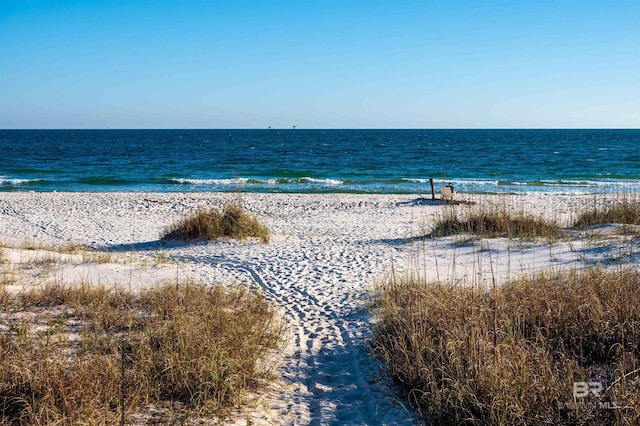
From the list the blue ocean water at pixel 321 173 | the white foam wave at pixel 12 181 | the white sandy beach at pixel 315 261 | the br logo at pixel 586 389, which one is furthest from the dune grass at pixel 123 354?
the white foam wave at pixel 12 181

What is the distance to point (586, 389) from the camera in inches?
Result: 160

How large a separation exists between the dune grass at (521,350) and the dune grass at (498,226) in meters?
5.39

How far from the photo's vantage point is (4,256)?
975 cm

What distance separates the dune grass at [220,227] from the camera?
43.3 feet

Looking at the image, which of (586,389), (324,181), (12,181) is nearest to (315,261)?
(586,389)

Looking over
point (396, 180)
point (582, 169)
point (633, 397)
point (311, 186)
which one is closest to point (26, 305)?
point (633, 397)

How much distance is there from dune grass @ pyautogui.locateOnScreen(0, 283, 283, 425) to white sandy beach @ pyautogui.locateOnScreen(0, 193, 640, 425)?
34 cm

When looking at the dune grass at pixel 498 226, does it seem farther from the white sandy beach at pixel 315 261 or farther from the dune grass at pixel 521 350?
the dune grass at pixel 521 350

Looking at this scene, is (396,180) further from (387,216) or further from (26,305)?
(26,305)

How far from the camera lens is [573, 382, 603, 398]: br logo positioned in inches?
157

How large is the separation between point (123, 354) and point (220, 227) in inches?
333

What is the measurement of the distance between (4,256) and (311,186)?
950 inches

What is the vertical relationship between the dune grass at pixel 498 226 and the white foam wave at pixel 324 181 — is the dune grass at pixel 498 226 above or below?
above

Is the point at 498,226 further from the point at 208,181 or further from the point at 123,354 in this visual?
the point at 208,181
